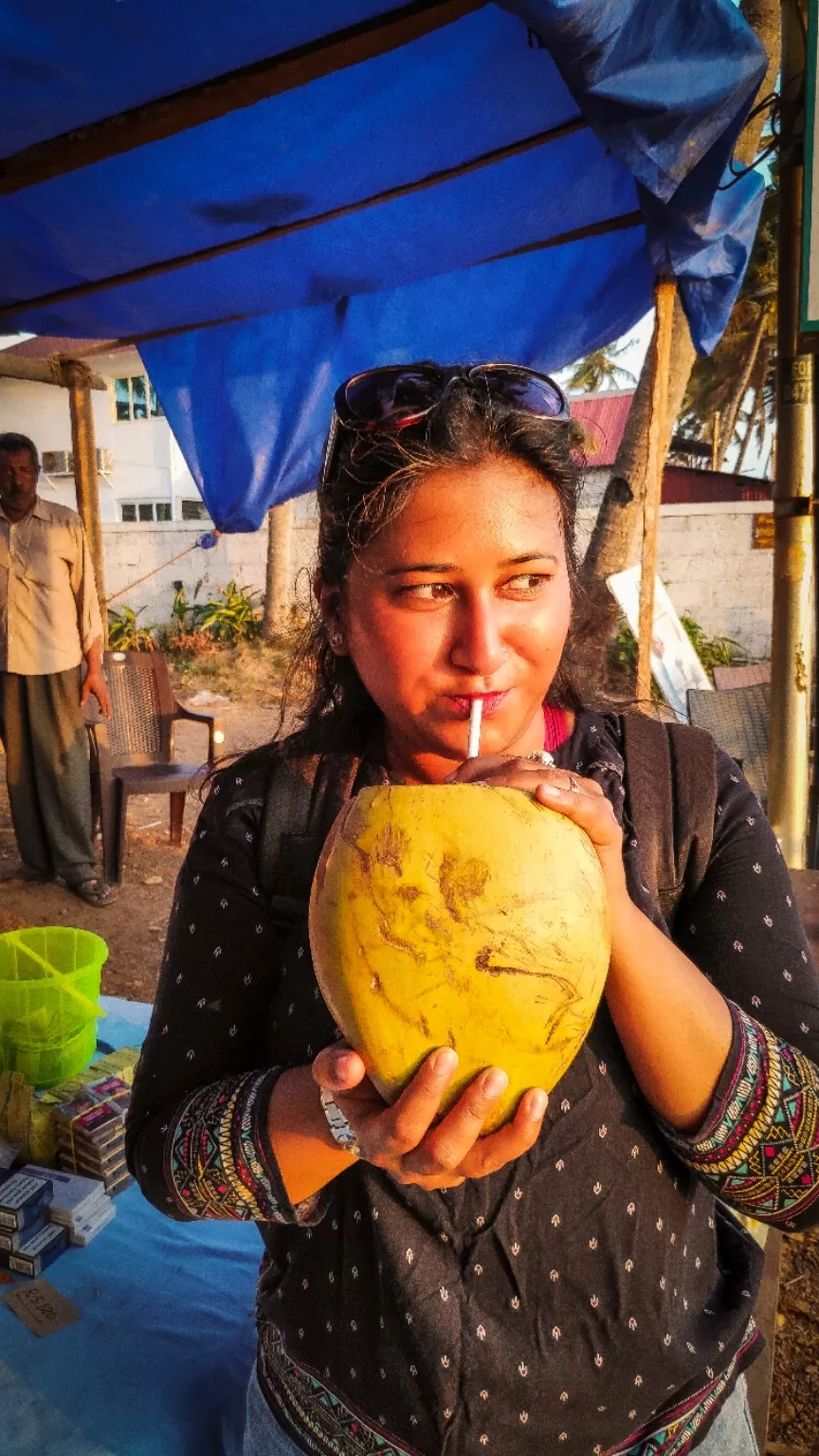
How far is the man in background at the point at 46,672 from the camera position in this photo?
16.0 feet

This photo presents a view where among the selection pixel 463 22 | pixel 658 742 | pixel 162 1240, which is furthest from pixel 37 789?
pixel 658 742

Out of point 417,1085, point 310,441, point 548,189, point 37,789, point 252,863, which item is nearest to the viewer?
point 417,1085

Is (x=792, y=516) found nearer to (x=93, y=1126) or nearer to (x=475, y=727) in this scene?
(x=475, y=727)

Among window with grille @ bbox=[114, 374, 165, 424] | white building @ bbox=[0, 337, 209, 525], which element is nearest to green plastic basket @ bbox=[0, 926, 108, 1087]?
white building @ bbox=[0, 337, 209, 525]

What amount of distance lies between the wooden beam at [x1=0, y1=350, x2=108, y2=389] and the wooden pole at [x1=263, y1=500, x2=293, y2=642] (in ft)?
22.8

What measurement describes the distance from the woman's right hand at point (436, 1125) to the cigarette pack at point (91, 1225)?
5.43ft

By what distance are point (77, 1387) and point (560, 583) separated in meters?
1.82

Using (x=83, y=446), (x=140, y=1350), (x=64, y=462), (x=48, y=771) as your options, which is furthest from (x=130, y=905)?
(x=64, y=462)

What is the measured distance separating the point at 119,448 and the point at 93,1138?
20674 millimetres

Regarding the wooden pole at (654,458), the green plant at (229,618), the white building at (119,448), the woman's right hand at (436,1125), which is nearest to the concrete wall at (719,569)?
the green plant at (229,618)

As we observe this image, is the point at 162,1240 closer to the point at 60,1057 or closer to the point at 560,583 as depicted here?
the point at 60,1057

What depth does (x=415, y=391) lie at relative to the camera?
3.64ft

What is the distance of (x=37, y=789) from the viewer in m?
5.21

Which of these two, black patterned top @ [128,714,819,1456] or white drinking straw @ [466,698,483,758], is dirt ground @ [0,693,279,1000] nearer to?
black patterned top @ [128,714,819,1456]
